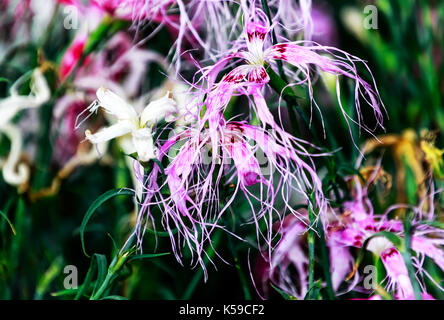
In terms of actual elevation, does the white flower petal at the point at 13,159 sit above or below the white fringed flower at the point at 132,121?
below

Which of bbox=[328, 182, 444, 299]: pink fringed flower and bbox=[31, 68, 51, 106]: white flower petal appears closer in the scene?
bbox=[328, 182, 444, 299]: pink fringed flower

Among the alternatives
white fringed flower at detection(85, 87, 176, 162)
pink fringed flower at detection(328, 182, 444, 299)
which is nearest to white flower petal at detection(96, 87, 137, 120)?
white fringed flower at detection(85, 87, 176, 162)

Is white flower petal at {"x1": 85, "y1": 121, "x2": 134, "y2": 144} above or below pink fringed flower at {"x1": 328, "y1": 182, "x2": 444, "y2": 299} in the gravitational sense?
above

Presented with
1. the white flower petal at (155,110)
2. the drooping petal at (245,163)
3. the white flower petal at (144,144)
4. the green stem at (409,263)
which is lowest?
the green stem at (409,263)

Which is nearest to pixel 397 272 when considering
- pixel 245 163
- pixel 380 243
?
pixel 380 243

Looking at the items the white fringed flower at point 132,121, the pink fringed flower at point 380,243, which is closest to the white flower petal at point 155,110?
the white fringed flower at point 132,121

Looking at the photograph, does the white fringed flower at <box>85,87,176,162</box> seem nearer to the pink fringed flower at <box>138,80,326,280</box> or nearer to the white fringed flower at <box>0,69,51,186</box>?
the pink fringed flower at <box>138,80,326,280</box>

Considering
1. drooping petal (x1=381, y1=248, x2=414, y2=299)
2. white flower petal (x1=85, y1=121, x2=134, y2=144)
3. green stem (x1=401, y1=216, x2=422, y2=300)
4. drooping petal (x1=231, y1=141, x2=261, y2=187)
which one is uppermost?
white flower petal (x1=85, y1=121, x2=134, y2=144)

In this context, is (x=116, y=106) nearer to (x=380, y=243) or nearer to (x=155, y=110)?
(x=155, y=110)

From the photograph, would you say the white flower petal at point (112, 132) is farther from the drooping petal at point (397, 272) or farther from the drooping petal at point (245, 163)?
the drooping petal at point (397, 272)

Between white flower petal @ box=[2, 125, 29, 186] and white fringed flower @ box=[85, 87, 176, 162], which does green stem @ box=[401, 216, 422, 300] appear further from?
white flower petal @ box=[2, 125, 29, 186]

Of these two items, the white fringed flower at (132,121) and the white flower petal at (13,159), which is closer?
the white fringed flower at (132,121)
